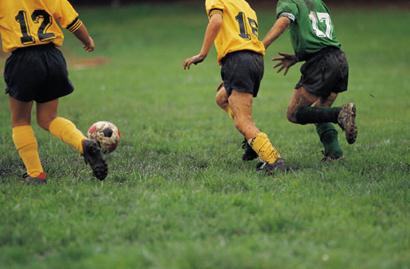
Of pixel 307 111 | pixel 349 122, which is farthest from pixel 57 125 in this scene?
pixel 349 122

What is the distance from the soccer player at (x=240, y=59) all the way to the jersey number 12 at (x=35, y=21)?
1.23 metres

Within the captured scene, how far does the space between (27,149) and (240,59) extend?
201 centimetres

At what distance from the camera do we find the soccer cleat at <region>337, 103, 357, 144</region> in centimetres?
633

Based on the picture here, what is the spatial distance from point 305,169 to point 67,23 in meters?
2.48

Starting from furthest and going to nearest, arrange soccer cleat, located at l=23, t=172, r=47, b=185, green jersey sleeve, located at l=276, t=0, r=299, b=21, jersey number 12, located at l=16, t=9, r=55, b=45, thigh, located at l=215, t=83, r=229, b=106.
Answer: thigh, located at l=215, t=83, r=229, b=106 → green jersey sleeve, located at l=276, t=0, r=299, b=21 → soccer cleat, located at l=23, t=172, r=47, b=185 → jersey number 12, located at l=16, t=9, r=55, b=45

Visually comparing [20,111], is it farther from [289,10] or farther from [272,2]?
[272,2]

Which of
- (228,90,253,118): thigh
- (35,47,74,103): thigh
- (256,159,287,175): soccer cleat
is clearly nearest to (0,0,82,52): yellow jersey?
(35,47,74,103): thigh

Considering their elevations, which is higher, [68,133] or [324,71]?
[324,71]

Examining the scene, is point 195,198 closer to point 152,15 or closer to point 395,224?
point 395,224

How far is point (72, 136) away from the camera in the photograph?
6.15 metres

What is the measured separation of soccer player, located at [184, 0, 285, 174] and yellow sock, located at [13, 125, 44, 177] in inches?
58.8

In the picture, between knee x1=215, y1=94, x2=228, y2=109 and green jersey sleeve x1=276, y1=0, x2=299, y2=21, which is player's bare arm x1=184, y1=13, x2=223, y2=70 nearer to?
green jersey sleeve x1=276, y1=0, x2=299, y2=21

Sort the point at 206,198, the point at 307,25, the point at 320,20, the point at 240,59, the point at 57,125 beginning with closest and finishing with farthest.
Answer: the point at 206,198
the point at 57,125
the point at 240,59
the point at 307,25
the point at 320,20

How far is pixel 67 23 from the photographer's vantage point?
20.5 ft
